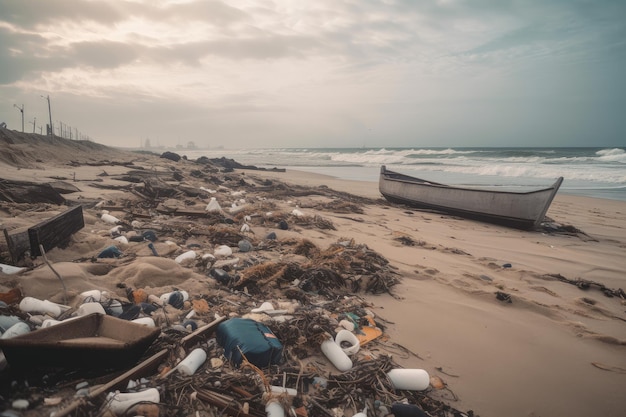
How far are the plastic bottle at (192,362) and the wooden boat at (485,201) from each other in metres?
7.99

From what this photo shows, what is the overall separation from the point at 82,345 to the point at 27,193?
5.46 m

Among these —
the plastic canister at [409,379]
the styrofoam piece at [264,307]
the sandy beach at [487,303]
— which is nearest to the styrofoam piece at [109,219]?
the sandy beach at [487,303]

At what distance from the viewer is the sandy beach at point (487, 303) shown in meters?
2.26

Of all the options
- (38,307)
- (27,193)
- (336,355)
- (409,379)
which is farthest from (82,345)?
(27,193)

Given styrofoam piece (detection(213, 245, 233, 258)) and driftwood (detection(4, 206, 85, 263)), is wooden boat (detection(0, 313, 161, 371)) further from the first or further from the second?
styrofoam piece (detection(213, 245, 233, 258))

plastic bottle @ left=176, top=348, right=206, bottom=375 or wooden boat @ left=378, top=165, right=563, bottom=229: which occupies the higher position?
wooden boat @ left=378, top=165, right=563, bottom=229

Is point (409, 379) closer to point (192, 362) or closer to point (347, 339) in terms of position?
point (347, 339)

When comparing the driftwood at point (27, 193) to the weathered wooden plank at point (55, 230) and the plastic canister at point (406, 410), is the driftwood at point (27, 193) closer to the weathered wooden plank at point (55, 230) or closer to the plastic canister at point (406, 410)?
the weathered wooden plank at point (55, 230)

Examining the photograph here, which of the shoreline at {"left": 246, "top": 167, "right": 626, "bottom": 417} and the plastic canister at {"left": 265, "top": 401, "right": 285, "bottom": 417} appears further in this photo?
the shoreline at {"left": 246, "top": 167, "right": 626, "bottom": 417}

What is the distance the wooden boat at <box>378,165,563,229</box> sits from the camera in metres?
7.09

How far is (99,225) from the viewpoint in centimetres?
484

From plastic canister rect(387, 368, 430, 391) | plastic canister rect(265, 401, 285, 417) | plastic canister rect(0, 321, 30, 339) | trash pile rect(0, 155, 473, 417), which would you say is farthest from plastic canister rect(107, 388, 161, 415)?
plastic canister rect(387, 368, 430, 391)

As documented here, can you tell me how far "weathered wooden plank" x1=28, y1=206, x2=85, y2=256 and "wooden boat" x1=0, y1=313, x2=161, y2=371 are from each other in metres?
1.82

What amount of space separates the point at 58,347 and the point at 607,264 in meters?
7.32
